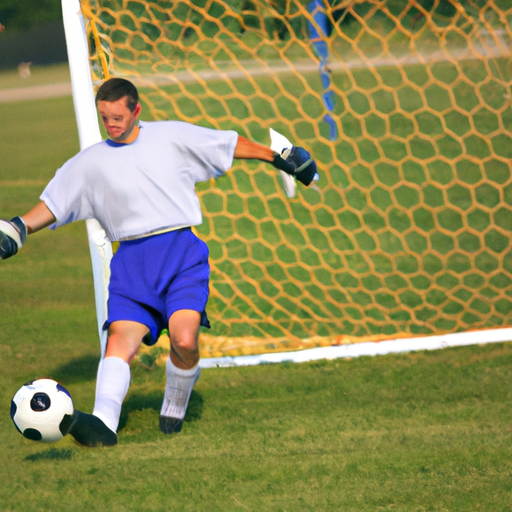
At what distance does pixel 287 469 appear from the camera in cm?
330

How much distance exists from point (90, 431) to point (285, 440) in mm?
798

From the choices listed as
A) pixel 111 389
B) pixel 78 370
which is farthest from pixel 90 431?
pixel 78 370

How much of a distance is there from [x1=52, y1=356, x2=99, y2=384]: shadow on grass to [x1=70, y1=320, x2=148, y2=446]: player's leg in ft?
3.01

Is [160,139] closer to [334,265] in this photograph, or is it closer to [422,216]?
[334,265]

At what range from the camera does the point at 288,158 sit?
363 cm

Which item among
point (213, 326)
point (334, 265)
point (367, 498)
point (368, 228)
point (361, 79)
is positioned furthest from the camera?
point (361, 79)

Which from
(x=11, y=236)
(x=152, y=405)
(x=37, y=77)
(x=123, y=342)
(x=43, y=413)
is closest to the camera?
(x=43, y=413)

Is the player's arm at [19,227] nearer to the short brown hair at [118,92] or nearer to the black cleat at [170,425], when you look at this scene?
the short brown hair at [118,92]

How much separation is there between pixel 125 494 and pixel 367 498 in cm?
87

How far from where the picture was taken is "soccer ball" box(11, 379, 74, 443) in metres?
3.13

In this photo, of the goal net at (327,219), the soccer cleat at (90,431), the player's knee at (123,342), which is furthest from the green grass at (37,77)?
the soccer cleat at (90,431)

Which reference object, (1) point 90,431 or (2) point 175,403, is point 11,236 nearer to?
(1) point 90,431

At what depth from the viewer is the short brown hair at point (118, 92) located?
11.3 ft

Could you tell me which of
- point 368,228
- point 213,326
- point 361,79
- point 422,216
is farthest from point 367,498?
point 361,79
